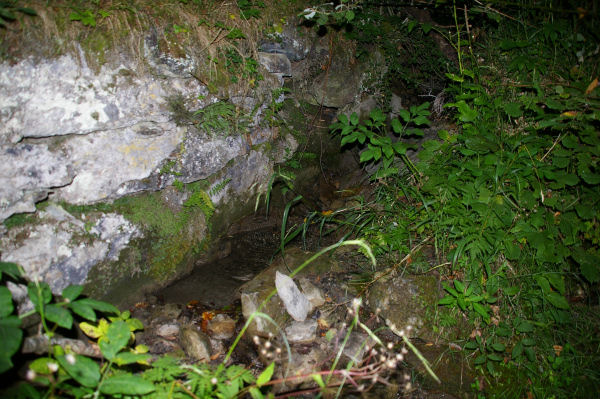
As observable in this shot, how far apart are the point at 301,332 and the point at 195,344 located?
0.80m

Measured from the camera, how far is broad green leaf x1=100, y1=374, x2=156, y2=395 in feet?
4.64

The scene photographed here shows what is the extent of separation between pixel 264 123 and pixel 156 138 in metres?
1.16

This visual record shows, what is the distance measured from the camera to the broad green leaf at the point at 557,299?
7.75 feet

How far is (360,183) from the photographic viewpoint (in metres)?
4.07

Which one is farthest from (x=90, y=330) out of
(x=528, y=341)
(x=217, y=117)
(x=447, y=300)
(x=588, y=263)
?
(x=588, y=263)

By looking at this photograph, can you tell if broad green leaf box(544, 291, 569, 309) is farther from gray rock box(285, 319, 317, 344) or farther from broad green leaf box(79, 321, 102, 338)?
broad green leaf box(79, 321, 102, 338)

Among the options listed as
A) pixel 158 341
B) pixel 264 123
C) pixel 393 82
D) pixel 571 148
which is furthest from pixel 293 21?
pixel 158 341

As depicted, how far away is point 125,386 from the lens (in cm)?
143

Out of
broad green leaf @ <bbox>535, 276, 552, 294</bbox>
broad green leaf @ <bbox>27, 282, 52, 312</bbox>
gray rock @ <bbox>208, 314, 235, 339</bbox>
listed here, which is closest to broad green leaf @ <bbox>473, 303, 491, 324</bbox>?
broad green leaf @ <bbox>535, 276, 552, 294</bbox>

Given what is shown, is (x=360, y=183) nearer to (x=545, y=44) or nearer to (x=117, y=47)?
(x=545, y=44)

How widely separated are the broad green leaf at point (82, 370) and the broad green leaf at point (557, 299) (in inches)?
114

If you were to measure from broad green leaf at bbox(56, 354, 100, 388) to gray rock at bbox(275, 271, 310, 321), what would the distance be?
4.62ft

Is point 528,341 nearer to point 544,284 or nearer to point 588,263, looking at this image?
point 544,284

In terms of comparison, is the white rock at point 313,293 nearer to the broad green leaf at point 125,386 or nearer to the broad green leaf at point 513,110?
the broad green leaf at point 125,386
